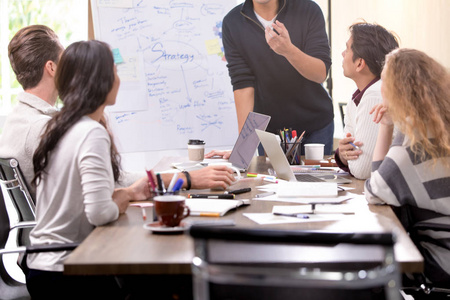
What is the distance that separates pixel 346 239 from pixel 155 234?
65cm

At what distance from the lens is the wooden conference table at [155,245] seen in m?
1.20

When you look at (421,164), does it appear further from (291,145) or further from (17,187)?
(17,187)

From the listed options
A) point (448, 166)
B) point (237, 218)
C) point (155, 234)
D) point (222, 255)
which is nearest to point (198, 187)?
point (237, 218)

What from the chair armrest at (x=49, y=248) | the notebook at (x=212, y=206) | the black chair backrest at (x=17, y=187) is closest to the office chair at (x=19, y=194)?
the black chair backrest at (x=17, y=187)

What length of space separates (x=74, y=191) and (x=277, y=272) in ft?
2.92

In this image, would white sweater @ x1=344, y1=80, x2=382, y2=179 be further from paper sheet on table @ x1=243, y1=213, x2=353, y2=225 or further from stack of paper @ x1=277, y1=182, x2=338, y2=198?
paper sheet on table @ x1=243, y1=213, x2=353, y2=225

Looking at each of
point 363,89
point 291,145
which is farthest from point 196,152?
point 363,89

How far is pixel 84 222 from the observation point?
5.36ft

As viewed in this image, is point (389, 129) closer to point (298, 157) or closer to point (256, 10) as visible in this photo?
point (298, 157)

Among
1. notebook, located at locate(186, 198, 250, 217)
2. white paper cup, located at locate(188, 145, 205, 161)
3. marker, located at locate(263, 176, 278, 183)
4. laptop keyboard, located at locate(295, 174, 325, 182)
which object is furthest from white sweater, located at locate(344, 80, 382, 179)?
white paper cup, located at locate(188, 145, 205, 161)

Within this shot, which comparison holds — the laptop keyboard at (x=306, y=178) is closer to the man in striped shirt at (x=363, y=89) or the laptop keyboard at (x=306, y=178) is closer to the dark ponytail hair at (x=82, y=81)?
the man in striped shirt at (x=363, y=89)

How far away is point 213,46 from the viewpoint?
13.5 feet

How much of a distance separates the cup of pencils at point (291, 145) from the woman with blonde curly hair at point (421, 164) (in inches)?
35.2

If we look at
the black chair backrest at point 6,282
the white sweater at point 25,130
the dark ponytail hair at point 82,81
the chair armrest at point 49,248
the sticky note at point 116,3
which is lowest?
the black chair backrest at point 6,282
